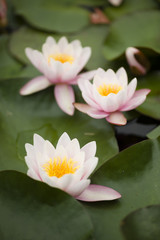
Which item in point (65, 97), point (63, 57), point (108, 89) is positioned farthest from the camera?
point (63, 57)

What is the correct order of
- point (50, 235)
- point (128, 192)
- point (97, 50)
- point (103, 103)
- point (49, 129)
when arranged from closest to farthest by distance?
point (50, 235)
point (128, 192)
point (103, 103)
point (49, 129)
point (97, 50)

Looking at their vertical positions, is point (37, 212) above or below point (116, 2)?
below

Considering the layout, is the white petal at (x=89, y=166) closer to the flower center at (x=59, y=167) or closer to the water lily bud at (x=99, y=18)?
the flower center at (x=59, y=167)

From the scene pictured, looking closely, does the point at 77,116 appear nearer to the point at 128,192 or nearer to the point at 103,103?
the point at 103,103

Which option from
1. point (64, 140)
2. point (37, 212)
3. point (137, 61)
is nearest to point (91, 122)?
point (64, 140)

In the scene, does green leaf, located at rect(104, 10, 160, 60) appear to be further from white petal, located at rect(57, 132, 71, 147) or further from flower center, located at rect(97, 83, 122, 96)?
white petal, located at rect(57, 132, 71, 147)

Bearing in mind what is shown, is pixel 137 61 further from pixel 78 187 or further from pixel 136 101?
pixel 78 187

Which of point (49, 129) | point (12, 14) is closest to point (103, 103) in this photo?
point (49, 129)
